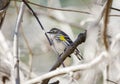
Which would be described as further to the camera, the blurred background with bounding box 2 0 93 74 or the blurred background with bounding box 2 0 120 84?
the blurred background with bounding box 2 0 93 74

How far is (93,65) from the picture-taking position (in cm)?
65

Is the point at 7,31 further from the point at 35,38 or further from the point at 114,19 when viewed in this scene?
the point at 114,19

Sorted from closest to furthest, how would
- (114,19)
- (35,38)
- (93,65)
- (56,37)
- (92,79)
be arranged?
(93,65) < (92,79) < (114,19) < (56,37) < (35,38)

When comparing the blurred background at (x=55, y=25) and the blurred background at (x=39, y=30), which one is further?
the blurred background at (x=39, y=30)

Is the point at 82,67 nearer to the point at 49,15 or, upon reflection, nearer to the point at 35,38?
the point at 49,15

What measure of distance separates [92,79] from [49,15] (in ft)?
2.79

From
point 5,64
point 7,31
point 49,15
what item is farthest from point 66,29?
point 7,31

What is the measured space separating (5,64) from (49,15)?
0.53 meters

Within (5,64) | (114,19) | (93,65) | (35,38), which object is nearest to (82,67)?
(93,65)

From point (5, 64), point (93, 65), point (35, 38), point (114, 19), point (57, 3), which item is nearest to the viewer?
point (93, 65)

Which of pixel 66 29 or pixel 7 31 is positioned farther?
pixel 7 31

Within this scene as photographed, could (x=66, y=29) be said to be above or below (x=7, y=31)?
above

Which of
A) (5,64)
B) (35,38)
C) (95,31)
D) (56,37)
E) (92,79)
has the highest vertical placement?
(95,31)

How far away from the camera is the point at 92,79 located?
2.52ft
